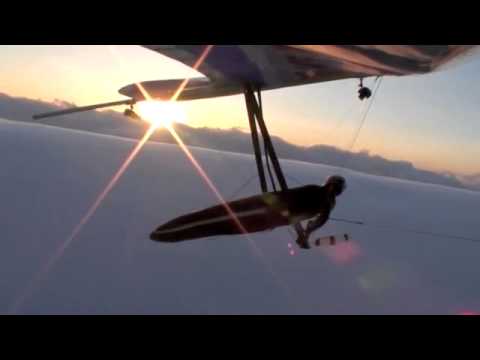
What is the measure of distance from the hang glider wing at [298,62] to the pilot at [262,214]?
1.37 metres

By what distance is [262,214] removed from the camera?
406 cm

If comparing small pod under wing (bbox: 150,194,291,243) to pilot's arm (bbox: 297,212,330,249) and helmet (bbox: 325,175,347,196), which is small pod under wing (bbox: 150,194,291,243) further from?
helmet (bbox: 325,175,347,196)

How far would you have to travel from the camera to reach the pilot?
13.3ft

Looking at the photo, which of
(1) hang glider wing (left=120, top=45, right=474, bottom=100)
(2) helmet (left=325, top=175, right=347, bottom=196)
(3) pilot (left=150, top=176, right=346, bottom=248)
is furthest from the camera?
(2) helmet (left=325, top=175, right=347, bottom=196)

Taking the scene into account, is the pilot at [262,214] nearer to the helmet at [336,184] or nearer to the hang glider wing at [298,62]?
the helmet at [336,184]

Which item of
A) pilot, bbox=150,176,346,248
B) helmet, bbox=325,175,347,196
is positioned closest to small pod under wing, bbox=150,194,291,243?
pilot, bbox=150,176,346,248

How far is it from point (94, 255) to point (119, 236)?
3908mm

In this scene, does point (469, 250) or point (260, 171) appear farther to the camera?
point (469, 250)

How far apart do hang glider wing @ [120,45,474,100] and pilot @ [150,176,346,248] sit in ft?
4.50

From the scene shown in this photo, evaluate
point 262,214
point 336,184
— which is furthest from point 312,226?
point 262,214

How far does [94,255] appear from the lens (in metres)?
33.2
